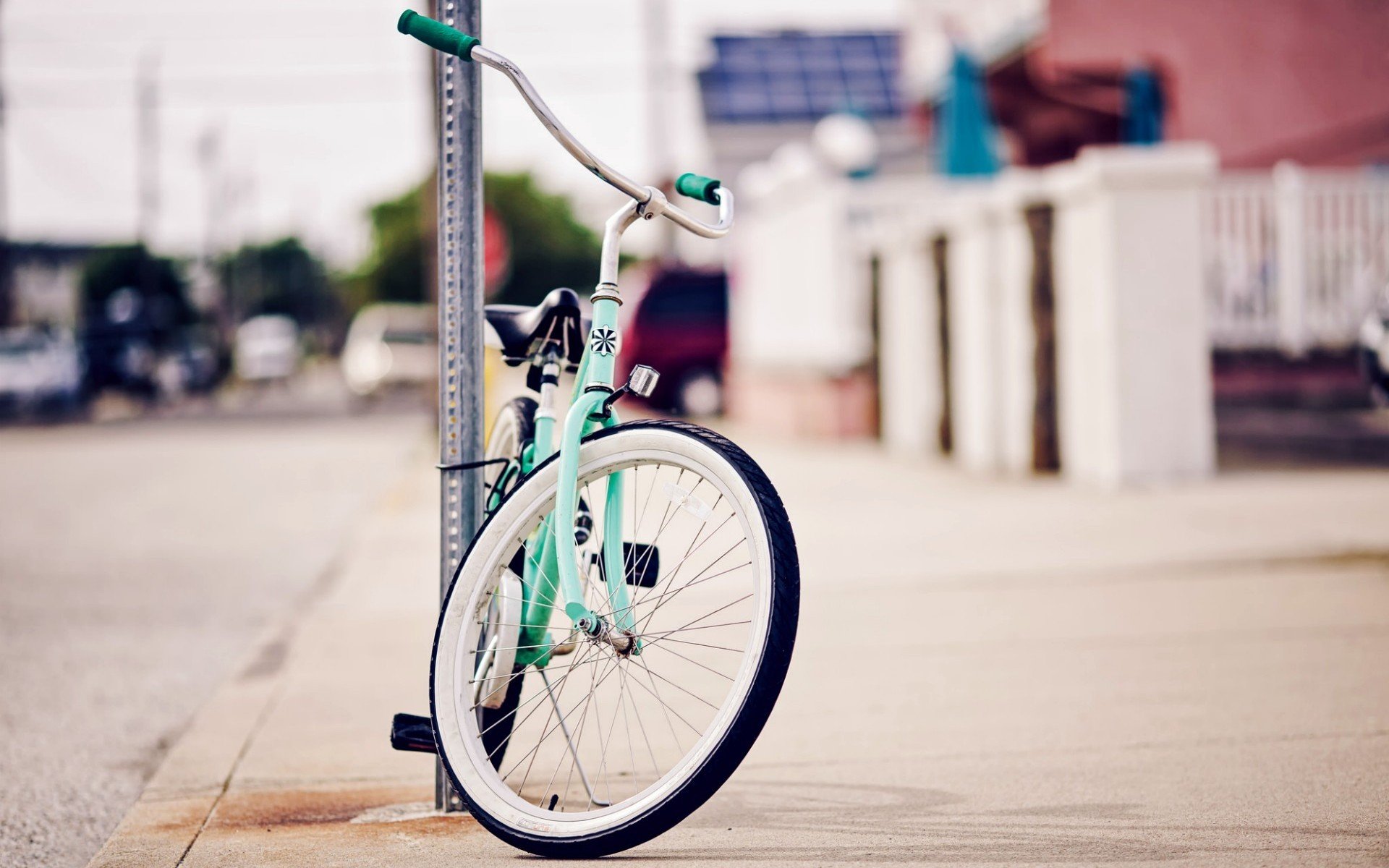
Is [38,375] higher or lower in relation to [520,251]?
lower

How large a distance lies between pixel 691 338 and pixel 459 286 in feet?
56.6

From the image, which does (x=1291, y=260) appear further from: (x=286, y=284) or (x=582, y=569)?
(x=286, y=284)

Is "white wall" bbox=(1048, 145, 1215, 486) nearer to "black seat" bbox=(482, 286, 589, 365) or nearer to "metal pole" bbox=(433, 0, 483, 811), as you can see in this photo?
"black seat" bbox=(482, 286, 589, 365)

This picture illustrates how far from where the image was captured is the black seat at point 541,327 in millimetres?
3744

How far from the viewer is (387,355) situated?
3281 cm

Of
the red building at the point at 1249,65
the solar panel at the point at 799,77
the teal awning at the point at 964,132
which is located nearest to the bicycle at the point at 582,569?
the teal awning at the point at 964,132

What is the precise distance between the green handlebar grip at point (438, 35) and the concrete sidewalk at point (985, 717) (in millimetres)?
1694

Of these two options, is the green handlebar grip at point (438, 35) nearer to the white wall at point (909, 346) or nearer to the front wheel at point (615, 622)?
the front wheel at point (615, 622)

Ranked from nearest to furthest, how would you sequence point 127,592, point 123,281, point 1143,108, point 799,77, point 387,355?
1. point 127,592
2. point 1143,108
3. point 387,355
4. point 799,77
5. point 123,281

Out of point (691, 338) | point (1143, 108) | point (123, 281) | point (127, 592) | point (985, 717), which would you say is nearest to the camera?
point (985, 717)

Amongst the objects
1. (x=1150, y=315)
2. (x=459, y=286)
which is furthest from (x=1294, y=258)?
(x=459, y=286)

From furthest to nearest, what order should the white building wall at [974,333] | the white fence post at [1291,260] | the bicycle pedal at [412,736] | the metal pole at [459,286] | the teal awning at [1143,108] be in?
the teal awning at [1143,108]
the white fence post at [1291,260]
the white building wall at [974,333]
the metal pole at [459,286]
the bicycle pedal at [412,736]

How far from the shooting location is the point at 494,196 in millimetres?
84500

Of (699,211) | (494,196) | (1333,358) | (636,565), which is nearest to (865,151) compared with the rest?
(1333,358)
